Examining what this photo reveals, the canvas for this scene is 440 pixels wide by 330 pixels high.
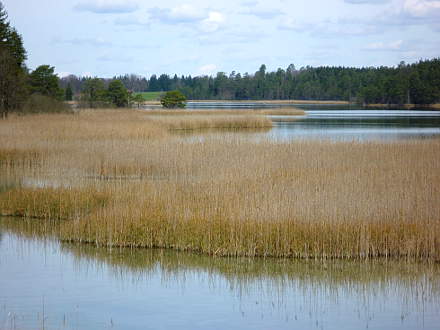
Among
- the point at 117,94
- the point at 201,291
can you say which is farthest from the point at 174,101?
the point at 201,291

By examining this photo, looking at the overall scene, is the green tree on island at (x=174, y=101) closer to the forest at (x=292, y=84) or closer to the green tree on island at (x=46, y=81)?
the green tree on island at (x=46, y=81)

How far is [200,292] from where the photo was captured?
26.0 ft

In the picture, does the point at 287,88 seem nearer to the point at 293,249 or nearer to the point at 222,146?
the point at 222,146

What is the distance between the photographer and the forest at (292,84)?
91.1 metres

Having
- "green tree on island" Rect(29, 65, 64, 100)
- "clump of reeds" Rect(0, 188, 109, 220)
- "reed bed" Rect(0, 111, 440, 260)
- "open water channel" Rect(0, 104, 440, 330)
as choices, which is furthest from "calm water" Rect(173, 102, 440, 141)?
"green tree on island" Rect(29, 65, 64, 100)

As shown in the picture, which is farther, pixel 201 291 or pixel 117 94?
pixel 117 94

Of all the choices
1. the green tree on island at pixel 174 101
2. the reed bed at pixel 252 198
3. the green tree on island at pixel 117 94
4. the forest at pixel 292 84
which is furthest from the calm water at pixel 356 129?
the forest at pixel 292 84

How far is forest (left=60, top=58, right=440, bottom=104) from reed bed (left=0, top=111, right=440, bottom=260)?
72103 mm

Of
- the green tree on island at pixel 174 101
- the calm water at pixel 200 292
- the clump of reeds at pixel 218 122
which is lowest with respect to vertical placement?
the calm water at pixel 200 292

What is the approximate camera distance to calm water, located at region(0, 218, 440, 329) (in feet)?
22.4

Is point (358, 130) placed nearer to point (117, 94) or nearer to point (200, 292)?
point (117, 94)

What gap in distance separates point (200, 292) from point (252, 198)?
2.81 meters

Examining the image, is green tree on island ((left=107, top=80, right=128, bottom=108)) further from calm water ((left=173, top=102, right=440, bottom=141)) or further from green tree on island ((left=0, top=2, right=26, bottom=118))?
green tree on island ((left=0, top=2, right=26, bottom=118))

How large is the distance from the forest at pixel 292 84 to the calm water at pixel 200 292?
260ft
